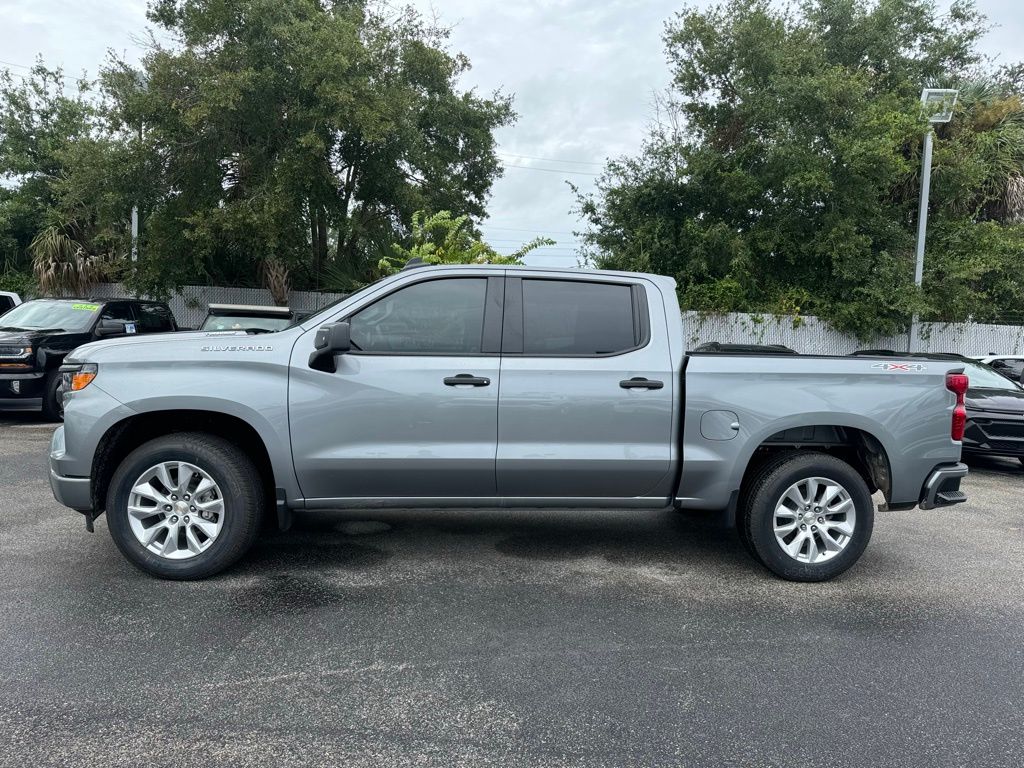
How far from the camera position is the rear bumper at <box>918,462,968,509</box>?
4602 millimetres

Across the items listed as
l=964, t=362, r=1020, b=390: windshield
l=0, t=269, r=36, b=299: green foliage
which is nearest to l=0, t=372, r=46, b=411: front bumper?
l=964, t=362, r=1020, b=390: windshield

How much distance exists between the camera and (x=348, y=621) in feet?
12.8

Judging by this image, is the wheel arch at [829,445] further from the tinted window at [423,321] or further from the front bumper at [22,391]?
the front bumper at [22,391]

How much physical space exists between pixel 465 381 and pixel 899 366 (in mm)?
2713

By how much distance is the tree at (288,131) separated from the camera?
14461 mm

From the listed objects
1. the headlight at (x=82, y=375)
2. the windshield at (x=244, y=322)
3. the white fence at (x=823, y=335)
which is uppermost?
the white fence at (x=823, y=335)

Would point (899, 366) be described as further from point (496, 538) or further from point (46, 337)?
point (46, 337)

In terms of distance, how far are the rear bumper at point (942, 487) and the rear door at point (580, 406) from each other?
164 cm

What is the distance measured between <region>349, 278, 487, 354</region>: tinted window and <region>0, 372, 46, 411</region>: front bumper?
7.60 m

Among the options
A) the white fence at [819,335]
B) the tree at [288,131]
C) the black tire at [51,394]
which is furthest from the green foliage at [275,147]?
the black tire at [51,394]

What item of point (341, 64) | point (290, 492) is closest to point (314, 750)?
point (290, 492)

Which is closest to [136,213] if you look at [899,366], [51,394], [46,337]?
[46,337]

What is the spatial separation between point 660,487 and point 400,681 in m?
2.06

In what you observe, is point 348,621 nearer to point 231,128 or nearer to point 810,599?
point 810,599
